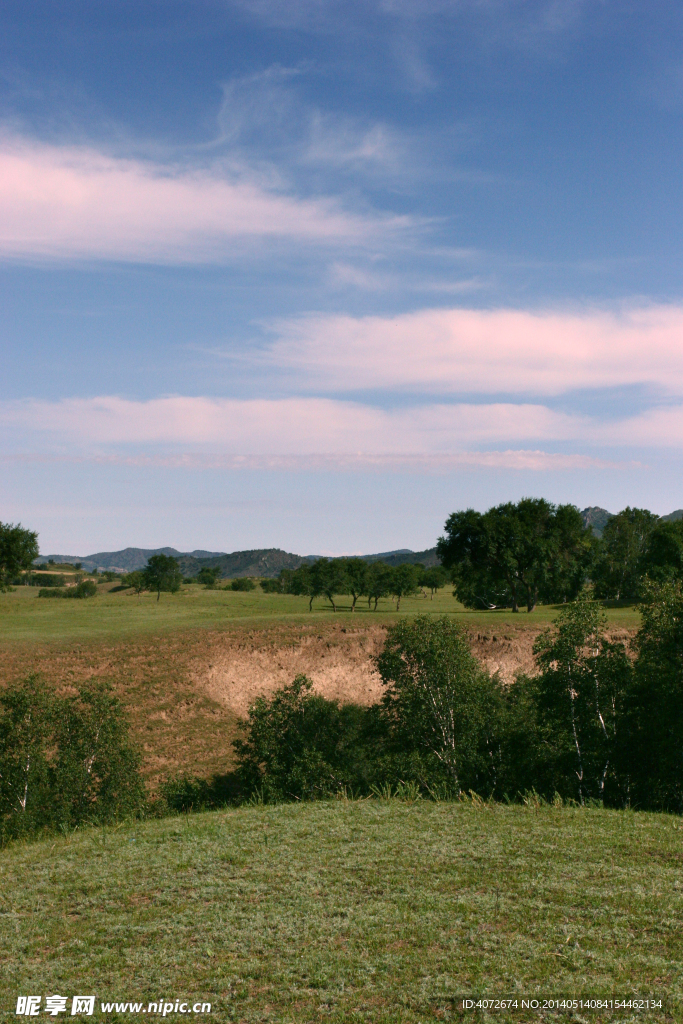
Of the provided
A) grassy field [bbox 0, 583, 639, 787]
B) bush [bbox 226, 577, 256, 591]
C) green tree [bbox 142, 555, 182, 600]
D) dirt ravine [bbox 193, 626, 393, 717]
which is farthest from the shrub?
dirt ravine [bbox 193, 626, 393, 717]

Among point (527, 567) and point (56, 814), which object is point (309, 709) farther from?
point (527, 567)

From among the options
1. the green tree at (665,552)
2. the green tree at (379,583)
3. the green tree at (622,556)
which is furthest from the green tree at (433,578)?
the green tree at (665,552)

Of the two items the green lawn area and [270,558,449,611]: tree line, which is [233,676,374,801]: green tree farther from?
[270,558,449,611]: tree line

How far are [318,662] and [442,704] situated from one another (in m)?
28.2

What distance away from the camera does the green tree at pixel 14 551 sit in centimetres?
7688

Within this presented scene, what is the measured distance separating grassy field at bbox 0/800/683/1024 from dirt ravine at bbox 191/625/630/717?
135 ft

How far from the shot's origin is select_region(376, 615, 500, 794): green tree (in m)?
30.2

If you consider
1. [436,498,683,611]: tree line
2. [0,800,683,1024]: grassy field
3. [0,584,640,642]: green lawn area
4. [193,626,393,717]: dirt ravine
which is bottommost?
[193,626,393,717]: dirt ravine

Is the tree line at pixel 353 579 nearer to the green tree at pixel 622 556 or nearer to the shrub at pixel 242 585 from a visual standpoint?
the green tree at pixel 622 556

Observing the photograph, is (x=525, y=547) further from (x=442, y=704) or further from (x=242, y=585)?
(x=242, y=585)

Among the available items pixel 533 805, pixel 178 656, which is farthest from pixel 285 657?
pixel 533 805

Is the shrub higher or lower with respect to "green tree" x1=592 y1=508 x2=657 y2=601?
lower

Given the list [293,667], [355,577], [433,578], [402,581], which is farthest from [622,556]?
[293,667]

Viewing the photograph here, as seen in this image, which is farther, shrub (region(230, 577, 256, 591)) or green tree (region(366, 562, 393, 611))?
shrub (region(230, 577, 256, 591))
